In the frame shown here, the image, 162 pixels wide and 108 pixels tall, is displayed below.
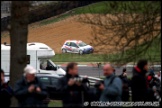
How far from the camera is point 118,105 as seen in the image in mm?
11922

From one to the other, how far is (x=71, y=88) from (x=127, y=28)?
23.4ft

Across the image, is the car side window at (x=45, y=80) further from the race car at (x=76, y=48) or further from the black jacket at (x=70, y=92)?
the race car at (x=76, y=48)

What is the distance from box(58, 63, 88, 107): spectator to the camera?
1140 cm

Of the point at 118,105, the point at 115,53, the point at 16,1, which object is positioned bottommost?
the point at 118,105

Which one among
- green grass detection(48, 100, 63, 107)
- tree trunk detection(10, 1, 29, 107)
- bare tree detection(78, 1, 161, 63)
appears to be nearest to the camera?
tree trunk detection(10, 1, 29, 107)

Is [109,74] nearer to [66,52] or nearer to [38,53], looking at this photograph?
[38,53]

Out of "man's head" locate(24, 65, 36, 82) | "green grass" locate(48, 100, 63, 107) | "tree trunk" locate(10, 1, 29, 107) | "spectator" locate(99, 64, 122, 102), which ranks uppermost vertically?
"tree trunk" locate(10, 1, 29, 107)

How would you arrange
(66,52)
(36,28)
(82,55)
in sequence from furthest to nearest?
(36,28) → (66,52) → (82,55)

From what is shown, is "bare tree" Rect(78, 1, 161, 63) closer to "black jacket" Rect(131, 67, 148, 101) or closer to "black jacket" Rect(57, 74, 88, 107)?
"black jacket" Rect(131, 67, 148, 101)

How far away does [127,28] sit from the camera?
18188 mm

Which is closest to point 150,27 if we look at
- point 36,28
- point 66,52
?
point 66,52

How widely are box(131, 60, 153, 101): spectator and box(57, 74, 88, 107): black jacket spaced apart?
131 centimetres

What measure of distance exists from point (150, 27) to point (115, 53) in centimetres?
195

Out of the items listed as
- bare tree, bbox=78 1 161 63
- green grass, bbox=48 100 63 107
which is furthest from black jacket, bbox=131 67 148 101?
green grass, bbox=48 100 63 107
